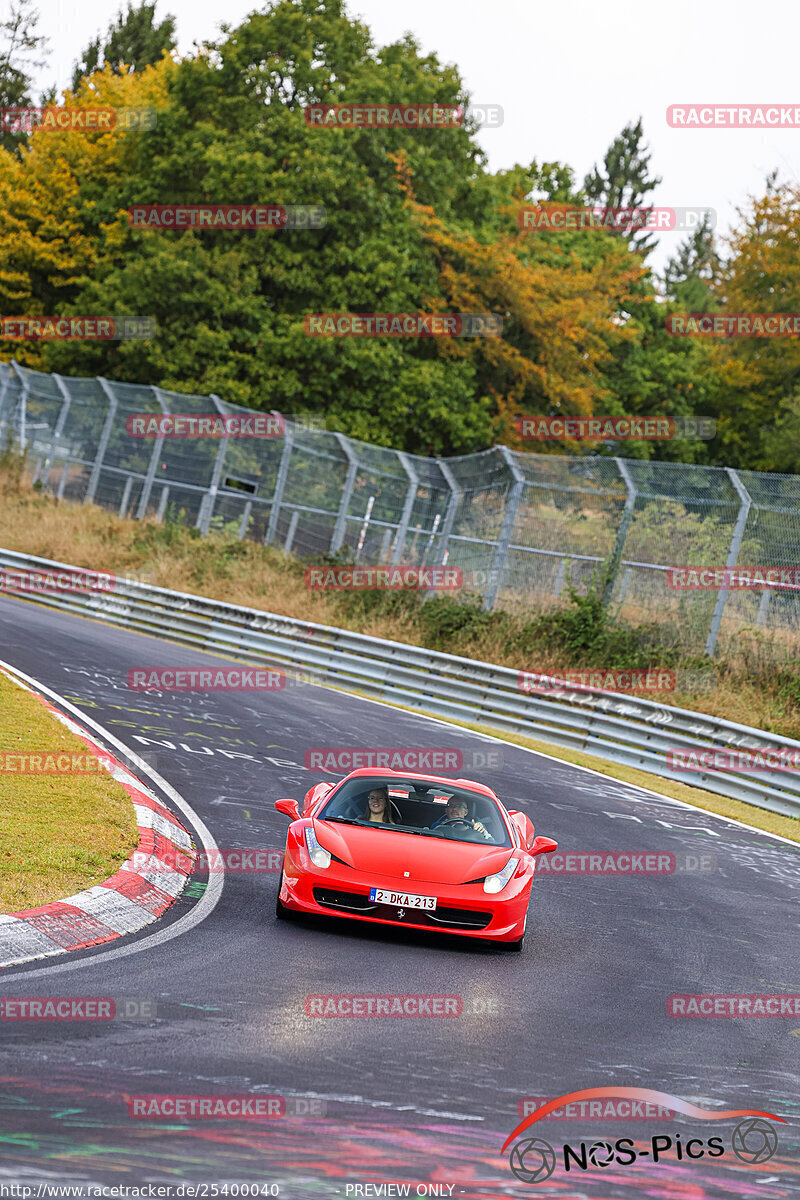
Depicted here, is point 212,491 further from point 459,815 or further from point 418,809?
point 459,815

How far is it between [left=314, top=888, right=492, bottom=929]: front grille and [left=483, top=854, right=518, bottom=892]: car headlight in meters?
0.17

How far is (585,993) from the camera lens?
777cm

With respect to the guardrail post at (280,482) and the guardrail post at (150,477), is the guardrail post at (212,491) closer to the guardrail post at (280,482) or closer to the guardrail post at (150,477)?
the guardrail post at (280,482)

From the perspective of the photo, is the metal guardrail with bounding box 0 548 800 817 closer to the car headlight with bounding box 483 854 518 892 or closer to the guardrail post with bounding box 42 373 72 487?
the guardrail post with bounding box 42 373 72 487

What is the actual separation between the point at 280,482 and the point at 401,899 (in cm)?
2042

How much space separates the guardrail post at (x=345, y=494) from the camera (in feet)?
88.0

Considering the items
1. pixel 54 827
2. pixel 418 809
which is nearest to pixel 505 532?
pixel 418 809

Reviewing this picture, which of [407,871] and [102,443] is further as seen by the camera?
[102,443]

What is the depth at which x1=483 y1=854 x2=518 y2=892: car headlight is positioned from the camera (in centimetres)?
852

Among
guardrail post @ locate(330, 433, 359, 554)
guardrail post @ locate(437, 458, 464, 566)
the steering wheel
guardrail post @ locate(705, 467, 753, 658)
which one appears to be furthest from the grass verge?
guardrail post @ locate(330, 433, 359, 554)

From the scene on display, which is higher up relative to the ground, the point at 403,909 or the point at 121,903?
the point at 403,909

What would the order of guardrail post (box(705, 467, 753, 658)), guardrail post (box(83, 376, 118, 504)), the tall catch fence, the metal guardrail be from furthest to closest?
1. guardrail post (box(83, 376, 118, 504))
2. the tall catch fence
3. guardrail post (box(705, 467, 753, 658))
4. the metal guardrail

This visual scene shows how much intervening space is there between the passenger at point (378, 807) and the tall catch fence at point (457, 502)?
11.7m

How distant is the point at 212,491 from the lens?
95.8 feet
